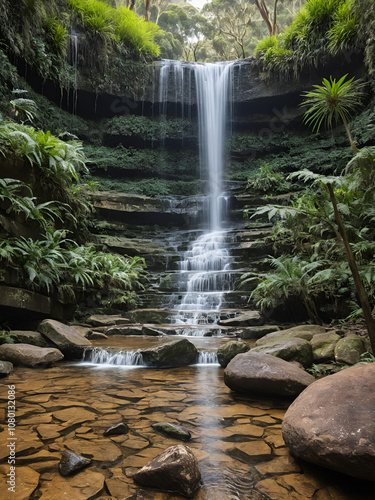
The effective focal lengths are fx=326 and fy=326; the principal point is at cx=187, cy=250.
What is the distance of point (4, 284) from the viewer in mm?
4832

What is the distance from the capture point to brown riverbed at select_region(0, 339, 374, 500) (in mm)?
1600

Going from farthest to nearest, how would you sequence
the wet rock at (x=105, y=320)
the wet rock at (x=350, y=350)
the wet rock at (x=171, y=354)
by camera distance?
1. the wet rock at (x=105, y=320)
2. the wet rock at (x=171, y=354)
3. the wet rock at (x=350, y=350)

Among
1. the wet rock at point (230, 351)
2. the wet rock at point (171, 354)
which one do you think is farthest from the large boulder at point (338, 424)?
the wet rock at point (171, 354)

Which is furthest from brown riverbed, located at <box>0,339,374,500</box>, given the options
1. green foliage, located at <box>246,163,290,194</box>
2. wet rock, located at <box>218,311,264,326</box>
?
green foliage, located at <box>246,163,290,194</box>

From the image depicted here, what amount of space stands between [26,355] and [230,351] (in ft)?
8.28

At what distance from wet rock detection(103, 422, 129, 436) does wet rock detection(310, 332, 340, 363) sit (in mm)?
2580

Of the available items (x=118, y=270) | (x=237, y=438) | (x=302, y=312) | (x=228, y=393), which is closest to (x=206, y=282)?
(x=118, y=270)

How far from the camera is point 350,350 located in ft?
12.0

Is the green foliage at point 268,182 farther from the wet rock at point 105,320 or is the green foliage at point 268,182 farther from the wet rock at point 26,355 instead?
the wet rock at point 26,355

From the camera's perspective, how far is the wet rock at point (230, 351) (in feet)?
13.5

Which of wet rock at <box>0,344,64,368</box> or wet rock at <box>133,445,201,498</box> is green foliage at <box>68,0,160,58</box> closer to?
wet rock at <box>0,344,64,368</box>

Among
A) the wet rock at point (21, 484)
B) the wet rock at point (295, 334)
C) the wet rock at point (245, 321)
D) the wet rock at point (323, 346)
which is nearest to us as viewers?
the wet rock at point (21, 484)

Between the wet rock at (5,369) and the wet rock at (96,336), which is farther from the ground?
the wet rock at (96,336)

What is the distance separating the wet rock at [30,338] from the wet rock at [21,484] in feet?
10.3
